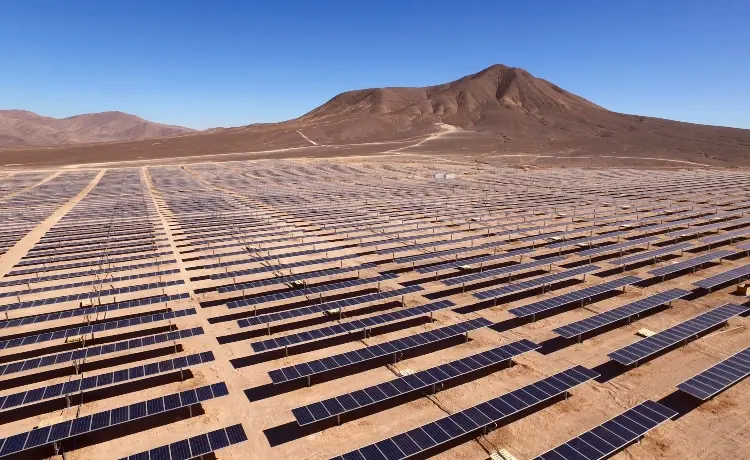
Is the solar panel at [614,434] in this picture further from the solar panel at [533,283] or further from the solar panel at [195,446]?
the solar panel at [533,283]

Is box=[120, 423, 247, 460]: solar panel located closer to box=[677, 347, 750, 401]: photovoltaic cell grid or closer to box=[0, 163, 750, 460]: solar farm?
box=[0, 163, 750, 460]: solar farm

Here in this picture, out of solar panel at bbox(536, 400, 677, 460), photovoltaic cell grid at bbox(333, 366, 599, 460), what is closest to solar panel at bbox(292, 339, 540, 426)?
photovoltaic cell grid at bbox(333, 366, 599, 460)

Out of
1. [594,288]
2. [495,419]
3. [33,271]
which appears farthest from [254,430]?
[33,271]

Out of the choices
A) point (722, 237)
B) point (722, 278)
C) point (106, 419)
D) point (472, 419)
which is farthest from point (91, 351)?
point (722, 237)

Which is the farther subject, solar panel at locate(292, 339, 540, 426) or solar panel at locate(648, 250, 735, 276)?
solar panel at locate(648, 250, 735, 276)

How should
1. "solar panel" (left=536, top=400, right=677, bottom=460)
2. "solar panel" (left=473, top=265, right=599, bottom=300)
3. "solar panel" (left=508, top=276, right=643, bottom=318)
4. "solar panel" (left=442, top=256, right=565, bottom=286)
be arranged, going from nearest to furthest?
"solar panel" (left=536, top=400, right=677, bottom=460) < "solar panel" (left=508, top=276, right=643, bottom=318) < "solar panel" (left=473, top=265, right=599, bottom=300) < "solar panel" (left=442, top=256, right=565, bottom=286)

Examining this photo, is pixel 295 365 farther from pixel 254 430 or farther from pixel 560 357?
pixel 560 357
